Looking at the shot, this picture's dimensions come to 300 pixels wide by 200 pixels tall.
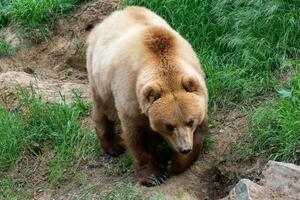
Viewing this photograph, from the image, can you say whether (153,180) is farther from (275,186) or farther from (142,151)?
(275,186)

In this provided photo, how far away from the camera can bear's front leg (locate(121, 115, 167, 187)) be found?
579 cm

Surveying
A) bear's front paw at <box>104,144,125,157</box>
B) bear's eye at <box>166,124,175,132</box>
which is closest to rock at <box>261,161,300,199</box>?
bear's eye at <box>166,124,175,132</box>

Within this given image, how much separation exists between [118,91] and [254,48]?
1.72m

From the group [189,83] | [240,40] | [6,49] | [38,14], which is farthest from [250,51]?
[6,49]

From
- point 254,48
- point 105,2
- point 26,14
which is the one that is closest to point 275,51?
point 254,48

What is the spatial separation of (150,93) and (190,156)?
0.77 metres

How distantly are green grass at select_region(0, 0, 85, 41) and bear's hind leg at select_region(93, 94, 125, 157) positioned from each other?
2.49 meters

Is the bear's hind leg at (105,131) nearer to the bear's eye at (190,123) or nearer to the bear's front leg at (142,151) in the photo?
the bear's front leg at (142,151)

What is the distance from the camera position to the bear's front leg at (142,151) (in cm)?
579

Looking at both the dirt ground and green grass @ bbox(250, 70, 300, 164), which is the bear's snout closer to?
the dirt ground

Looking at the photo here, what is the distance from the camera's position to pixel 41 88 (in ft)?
25.8

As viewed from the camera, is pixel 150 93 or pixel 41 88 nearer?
pixel 150 93

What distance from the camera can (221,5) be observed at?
7535mm

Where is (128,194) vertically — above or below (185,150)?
below
